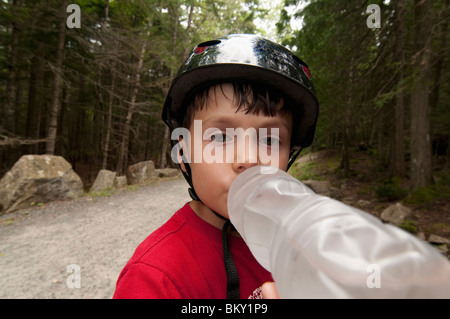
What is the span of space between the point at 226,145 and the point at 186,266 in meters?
0.64

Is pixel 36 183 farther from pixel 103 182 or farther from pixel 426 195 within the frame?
pixel 426 195

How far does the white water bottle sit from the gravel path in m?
3.41

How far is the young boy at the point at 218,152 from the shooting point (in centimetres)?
104

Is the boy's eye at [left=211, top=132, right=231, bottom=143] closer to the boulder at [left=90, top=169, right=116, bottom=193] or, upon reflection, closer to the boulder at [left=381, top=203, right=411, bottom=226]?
the boulder at [left=381, top=203, right=411, bottom=226]

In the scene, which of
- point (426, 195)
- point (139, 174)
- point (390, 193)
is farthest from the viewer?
point (139, 174)

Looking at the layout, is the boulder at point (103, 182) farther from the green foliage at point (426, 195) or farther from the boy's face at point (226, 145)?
the green foliage at point (426, 195)

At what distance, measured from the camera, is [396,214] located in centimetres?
558

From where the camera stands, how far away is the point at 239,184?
1153 millimetres

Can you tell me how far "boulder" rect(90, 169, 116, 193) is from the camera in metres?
8.34

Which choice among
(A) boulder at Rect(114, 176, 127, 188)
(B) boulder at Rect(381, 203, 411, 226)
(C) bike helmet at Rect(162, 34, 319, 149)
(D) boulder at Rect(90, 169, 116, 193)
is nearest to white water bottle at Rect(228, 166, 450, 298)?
(C) bike helmet at Rect(162, 34, 319, 149)

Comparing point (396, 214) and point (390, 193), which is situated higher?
point (390, 193)

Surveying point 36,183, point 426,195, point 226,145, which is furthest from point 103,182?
point 426,195
